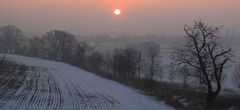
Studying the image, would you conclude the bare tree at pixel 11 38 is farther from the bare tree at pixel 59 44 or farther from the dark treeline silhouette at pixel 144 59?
the bare tree at pixel 59 44

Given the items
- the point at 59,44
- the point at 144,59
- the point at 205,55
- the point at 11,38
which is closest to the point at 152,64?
the point at 144,59

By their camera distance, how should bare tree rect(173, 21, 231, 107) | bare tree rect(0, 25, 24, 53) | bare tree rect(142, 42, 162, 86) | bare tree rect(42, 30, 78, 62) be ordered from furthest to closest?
bare tree rect(0, 25, 24, 53) → bare tree rect(42, 30, 78, 62) → bare tree rect(142, 42, 162, 86) → bare tree rect(173, 21, 231, 107)

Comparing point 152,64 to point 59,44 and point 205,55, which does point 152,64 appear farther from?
point 59,44

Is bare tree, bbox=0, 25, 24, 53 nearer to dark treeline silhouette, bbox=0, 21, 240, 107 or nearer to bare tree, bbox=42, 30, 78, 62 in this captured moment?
dark treeline silhouette, bbox=0, 21, 240, 107

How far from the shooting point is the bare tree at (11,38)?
15300 cm

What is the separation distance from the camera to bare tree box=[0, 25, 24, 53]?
153 m

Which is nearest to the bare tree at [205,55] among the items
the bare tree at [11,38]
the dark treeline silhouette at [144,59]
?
the dark treeline silhouette at [144,59]

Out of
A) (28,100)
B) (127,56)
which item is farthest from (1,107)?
(127,56)

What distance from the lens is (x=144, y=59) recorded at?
11556 centimetres

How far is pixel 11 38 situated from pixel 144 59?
67.8m

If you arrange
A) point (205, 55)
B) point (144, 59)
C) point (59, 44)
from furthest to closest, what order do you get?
point (59, 44) < point (144, 59) < point (205, 55)

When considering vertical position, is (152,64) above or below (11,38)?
below

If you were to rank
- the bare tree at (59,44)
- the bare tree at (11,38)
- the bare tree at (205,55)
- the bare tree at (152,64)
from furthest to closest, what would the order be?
the bare tree at (11,38) < the bare tree at (59,44) < the bare tree at (152,64) < the bare tree at (205,55)

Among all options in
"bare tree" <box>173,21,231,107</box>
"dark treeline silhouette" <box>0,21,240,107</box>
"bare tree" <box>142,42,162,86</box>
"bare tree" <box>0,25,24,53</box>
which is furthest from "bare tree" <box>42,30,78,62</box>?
"bare tree" <box>173,21,231,107</box>
